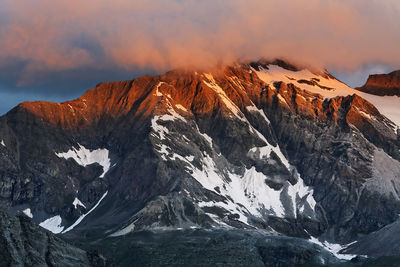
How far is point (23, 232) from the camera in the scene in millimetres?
169250

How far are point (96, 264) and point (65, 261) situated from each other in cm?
996

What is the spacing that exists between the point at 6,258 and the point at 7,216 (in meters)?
15.6

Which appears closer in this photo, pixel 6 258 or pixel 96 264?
pixel 6 258

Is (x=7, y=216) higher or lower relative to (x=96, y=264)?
higher

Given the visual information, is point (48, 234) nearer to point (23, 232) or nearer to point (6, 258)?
point (23, 232)

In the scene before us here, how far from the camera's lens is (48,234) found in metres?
174

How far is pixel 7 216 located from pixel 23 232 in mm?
4400

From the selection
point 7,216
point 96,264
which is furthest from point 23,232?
point 96,264

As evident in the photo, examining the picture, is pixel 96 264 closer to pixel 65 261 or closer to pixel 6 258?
pixel 65 261

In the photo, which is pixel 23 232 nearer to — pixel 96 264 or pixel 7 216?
pixel 7 216

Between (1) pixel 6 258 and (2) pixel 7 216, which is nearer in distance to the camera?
(1) pixel 6 258

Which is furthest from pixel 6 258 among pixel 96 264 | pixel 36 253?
pixel 96 264

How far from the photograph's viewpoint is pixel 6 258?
513ft

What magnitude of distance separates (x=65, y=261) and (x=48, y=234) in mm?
10249
